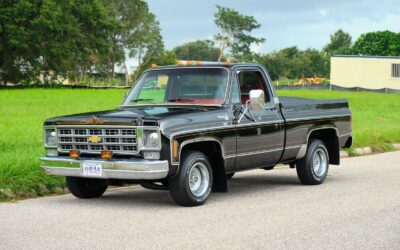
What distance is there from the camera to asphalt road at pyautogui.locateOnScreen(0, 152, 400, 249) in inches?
298

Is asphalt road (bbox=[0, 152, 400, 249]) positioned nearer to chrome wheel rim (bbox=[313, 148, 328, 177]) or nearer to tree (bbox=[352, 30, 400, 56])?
chrome wheel rim (bbox=[313, 148, 328, 177])

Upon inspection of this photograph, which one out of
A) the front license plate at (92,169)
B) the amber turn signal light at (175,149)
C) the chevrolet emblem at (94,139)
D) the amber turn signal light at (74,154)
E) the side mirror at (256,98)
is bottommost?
the front license plate at (92,169)

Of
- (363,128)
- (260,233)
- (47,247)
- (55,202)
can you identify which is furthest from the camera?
(363,128)

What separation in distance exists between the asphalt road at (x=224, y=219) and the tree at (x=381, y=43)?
122m

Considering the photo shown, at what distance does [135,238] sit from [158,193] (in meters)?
3.79

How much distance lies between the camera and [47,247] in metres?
7.33

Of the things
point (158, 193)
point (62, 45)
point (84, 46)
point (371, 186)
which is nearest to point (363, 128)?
point (371, 186)

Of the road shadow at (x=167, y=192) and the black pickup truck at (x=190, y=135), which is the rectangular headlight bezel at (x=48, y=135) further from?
the road shadow at (x=167, y=192)

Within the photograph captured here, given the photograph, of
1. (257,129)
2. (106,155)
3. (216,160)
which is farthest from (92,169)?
(257,129)

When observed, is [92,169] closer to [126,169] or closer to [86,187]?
[126,169]

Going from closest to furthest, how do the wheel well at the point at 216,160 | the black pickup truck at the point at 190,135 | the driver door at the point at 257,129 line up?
1. the black pickup truck at the point at 190,135
2. the wheel well at the point at 216,160
3. the driver door at the point at 257,129

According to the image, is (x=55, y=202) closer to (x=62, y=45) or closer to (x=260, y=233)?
(x=260, y=233)

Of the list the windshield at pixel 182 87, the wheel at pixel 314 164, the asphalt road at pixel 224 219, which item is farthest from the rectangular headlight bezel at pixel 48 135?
the wheel at pixel 314 164

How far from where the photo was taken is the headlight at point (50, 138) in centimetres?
1041
